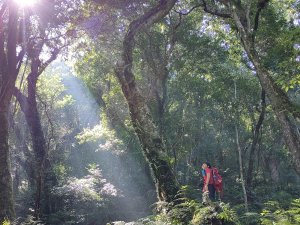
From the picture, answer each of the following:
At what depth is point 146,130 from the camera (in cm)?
720

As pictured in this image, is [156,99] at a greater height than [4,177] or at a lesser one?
greater

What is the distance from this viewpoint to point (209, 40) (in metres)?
18.2

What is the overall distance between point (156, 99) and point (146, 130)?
11.8m

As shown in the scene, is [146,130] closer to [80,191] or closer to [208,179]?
[208,179]

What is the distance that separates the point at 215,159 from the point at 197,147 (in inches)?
98.2

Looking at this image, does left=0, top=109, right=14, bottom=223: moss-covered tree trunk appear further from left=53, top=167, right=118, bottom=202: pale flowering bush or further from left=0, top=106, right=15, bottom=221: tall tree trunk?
left=53, top=167, right=118, bottom=202: pale flowering bush

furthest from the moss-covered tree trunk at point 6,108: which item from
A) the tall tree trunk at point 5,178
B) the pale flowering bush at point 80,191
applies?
the pale flowering bush at point 80,191

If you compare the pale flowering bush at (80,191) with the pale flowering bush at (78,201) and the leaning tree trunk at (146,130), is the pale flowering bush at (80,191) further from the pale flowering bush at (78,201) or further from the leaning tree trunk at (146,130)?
the leaning tree trunk at (146,130)

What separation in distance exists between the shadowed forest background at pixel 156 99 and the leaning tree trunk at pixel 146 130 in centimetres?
2

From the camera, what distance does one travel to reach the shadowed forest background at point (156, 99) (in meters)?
7.55

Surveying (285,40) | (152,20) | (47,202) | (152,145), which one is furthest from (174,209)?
(47,202)

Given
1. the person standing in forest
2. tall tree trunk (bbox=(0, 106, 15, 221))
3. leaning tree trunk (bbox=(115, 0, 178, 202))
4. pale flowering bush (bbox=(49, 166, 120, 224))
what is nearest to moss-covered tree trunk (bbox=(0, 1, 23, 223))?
tall tree trunk (bbox=(0, 106, 15, 221))

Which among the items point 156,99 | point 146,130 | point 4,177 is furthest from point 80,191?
point 146,130

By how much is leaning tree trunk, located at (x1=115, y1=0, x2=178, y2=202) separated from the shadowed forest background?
0.07 feet
